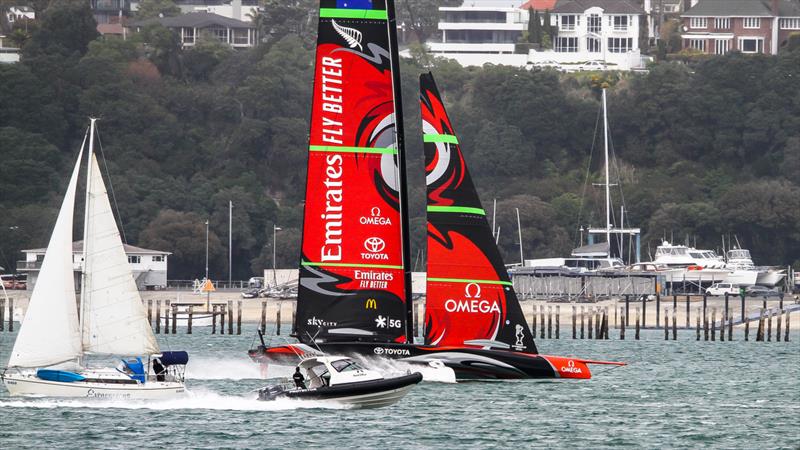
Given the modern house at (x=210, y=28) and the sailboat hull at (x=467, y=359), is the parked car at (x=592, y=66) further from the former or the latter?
the sailboat hull at (x=467, y=359)

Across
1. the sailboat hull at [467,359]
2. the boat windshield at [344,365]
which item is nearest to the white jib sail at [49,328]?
the sailboat hull at [467,359]

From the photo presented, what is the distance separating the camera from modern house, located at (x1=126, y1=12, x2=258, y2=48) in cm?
17675

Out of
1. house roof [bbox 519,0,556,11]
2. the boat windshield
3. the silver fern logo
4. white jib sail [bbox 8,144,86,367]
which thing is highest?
house roof [bbox 519,0,556,11]

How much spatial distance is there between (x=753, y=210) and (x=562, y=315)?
33407 millimetres

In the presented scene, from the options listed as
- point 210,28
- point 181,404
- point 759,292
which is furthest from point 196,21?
point 181,404

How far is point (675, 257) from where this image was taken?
10638 cm

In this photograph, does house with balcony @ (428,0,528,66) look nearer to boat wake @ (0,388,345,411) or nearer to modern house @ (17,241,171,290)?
modern house @ (17,241,171,290)

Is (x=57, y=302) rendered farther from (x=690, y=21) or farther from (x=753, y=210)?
(x=690, y=21)

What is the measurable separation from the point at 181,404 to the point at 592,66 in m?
133

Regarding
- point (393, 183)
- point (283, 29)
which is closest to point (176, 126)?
point (283, 29)

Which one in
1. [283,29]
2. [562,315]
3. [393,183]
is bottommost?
[562,315]

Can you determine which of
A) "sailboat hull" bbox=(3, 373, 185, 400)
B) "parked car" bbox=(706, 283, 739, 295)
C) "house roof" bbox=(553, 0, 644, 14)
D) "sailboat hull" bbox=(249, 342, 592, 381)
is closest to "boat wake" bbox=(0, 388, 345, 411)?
"sailboat hull" bbox=(3, 373, 185, 400)

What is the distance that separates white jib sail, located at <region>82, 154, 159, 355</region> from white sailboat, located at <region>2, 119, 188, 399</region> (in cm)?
→ 2

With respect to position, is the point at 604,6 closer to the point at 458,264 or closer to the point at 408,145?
the point at 408,145
